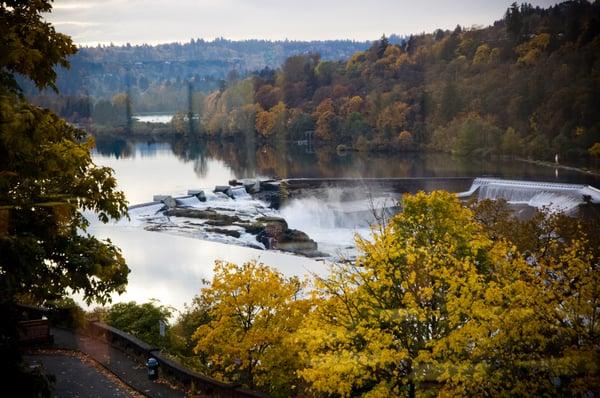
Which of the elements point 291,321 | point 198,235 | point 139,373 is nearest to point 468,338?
point 291,321

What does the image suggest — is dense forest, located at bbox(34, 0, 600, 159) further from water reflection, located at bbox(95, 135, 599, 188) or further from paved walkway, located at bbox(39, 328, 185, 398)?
paved walkway, located at bbox(39, 328, 185, 398)

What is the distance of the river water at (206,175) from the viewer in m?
35.6

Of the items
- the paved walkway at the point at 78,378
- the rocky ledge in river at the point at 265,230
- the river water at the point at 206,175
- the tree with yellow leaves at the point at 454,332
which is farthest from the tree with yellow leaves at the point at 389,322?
the rocky ledge in river at the point at 265,230

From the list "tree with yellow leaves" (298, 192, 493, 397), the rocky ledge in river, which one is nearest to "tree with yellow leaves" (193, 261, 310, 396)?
"tree with yellow leaves" (298, 192, 493, 397)

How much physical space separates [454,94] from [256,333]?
104 metres

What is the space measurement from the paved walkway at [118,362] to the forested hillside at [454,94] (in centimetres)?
7213

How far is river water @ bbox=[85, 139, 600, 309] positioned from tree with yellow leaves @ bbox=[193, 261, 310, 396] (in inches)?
502

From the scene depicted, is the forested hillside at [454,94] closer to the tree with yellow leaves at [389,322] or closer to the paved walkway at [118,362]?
the tree with yellow leaves at [389,322]

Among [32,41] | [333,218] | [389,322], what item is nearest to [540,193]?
[333,218]

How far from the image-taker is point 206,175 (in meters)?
81.8

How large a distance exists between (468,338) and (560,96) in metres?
85.0

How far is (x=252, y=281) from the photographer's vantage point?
17266 mm

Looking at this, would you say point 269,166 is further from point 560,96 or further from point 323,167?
point 560,96

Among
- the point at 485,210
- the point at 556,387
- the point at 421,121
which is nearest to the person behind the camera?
the point at 556,387
